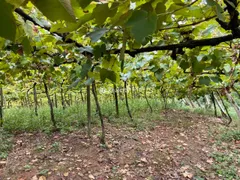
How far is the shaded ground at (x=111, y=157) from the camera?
5.17 meters

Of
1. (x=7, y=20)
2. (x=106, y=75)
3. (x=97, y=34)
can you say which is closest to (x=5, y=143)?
(x=106, y=75)

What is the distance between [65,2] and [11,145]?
22.8 ft

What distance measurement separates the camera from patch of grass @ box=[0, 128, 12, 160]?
593 centimetres

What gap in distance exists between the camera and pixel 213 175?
5762 mm

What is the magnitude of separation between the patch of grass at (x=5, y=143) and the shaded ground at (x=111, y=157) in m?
0.15

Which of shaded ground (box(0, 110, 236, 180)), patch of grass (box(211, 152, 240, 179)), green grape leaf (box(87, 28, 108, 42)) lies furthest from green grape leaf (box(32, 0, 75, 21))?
patch of grass (box(211, 152, 240, 179))

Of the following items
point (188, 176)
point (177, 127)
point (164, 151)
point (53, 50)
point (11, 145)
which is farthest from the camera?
point (177, 127)

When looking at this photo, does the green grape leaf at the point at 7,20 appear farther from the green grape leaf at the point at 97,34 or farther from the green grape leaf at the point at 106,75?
the green grape leaf at the point at 106,75

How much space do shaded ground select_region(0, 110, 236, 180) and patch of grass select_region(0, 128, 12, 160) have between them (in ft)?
0.50

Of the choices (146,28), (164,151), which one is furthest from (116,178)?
(146,28)

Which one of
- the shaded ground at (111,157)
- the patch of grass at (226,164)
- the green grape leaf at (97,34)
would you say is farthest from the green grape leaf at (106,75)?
the patch of grass at (226,164)

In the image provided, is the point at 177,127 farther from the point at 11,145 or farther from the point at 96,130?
the point at 11,145

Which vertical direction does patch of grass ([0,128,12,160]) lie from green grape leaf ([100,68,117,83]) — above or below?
below

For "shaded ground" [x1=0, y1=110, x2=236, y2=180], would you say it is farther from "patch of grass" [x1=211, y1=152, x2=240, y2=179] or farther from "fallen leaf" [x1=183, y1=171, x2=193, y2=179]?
"patch of grass" [x1=211, y1=152, x2=240, y2=179]
